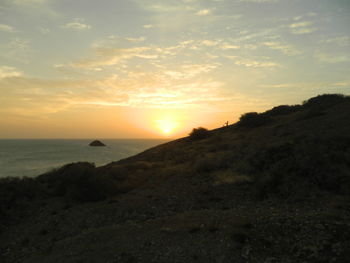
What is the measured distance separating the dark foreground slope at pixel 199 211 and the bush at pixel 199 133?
20533 mm

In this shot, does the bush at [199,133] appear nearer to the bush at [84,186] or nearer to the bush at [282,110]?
the bush at [282,110]

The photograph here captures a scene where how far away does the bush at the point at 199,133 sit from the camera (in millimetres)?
44219

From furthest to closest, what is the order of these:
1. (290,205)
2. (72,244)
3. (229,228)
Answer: (290,205) → (72,244) → (229,228)

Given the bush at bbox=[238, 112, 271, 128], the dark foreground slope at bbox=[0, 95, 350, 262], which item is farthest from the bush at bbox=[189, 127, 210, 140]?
the dark foreground slope at bbox=[0, 95, 350, 262]

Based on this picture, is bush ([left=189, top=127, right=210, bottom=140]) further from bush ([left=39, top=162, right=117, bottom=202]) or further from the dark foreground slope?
bush ([left=39, top=162, right=117, bottom=202])

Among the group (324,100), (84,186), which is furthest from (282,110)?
(84,186)

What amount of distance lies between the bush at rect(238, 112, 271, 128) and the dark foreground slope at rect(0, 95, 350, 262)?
16026 mm

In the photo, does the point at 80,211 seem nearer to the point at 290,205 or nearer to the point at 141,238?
the point at 141,238

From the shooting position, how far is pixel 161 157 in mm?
33500

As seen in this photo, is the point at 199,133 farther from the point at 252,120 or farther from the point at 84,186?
the point at 84,186

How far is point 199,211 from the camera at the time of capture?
12664mm

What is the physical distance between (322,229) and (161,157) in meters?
25.6

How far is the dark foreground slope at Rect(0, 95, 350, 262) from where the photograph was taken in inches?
344

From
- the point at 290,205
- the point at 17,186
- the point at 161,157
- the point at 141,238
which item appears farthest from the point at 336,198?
the point at 161,157
